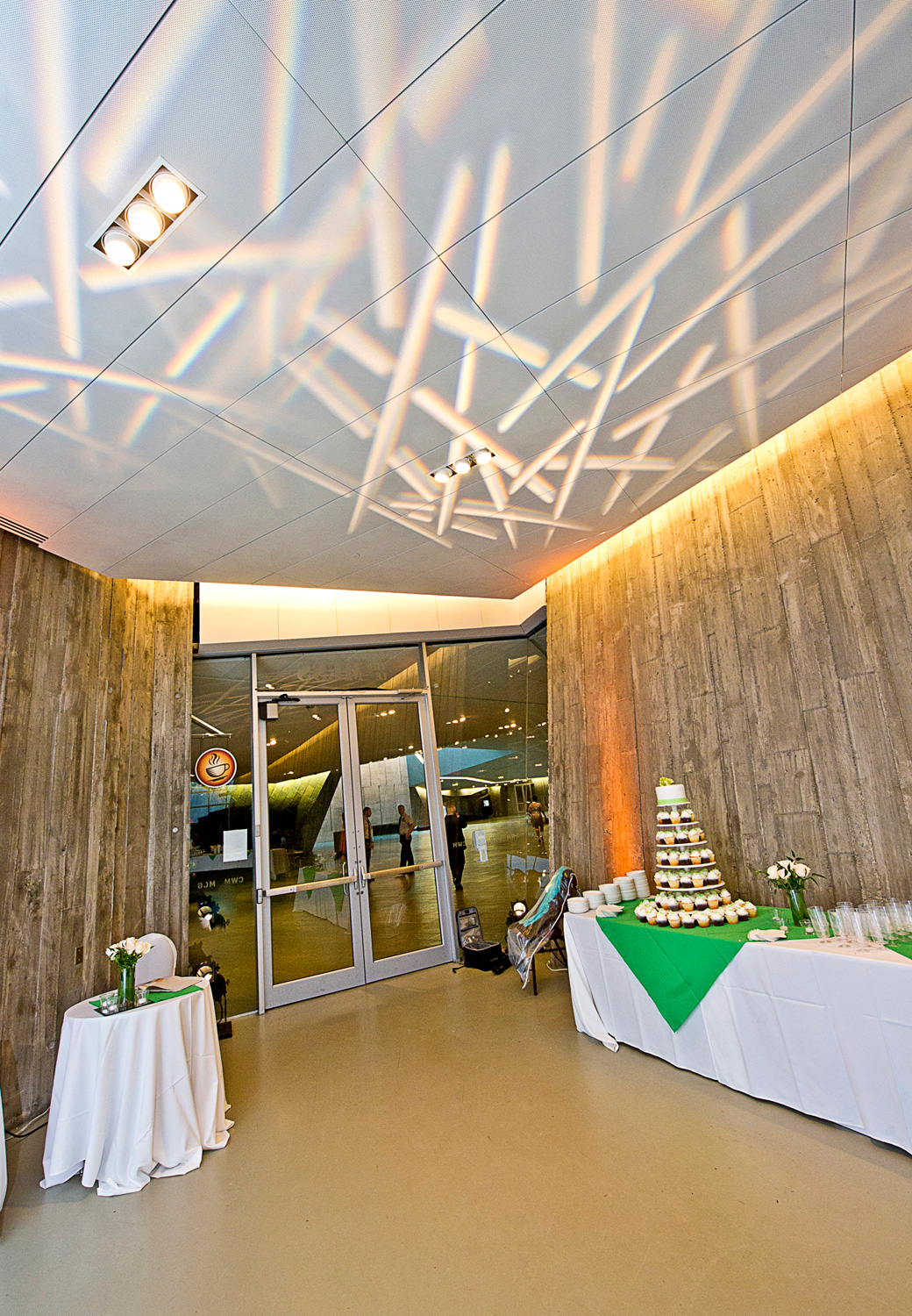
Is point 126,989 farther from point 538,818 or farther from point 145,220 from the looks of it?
point 538,818

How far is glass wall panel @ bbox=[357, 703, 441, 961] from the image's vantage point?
6.06 metres

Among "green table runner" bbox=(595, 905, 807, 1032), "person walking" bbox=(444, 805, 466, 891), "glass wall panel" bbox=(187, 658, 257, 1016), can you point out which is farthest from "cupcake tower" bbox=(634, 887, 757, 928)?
"glass wall panel" bbox=(187, 658, 257, 1016)

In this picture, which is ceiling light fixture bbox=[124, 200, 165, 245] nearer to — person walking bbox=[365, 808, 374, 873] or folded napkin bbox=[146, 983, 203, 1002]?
folded napkin bbox=[146, 983, 203, 1002]

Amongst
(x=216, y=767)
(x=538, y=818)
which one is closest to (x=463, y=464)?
(x=216, y=767)

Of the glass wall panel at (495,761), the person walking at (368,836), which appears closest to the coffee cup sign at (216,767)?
the person walking at (368,836)

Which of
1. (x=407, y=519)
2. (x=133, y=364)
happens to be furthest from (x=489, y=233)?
(x=407, y=519)

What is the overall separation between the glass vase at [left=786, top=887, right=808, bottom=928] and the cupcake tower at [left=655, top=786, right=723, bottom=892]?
0.45 meters

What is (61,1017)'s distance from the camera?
384cm

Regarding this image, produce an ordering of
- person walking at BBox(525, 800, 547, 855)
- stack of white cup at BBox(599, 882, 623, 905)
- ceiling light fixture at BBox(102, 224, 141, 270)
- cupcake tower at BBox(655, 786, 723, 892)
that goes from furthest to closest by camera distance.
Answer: person walking at BBox(525, 800, 547, 855)
stack of white cup at BBox(599, 882, 623, 905)
cupcake tower at BBox(655, 786, 723, 892)
ceiling light fixture at BBox(102, 224, 141, 270)

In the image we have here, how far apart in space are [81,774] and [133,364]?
9.41ft

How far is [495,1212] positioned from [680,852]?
2.08m

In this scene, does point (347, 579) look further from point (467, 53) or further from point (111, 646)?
point (467, 53)

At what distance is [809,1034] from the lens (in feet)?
9.29

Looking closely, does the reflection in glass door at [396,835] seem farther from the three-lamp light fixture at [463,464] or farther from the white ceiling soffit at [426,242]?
the three-lamp light fixture at [463,464]
